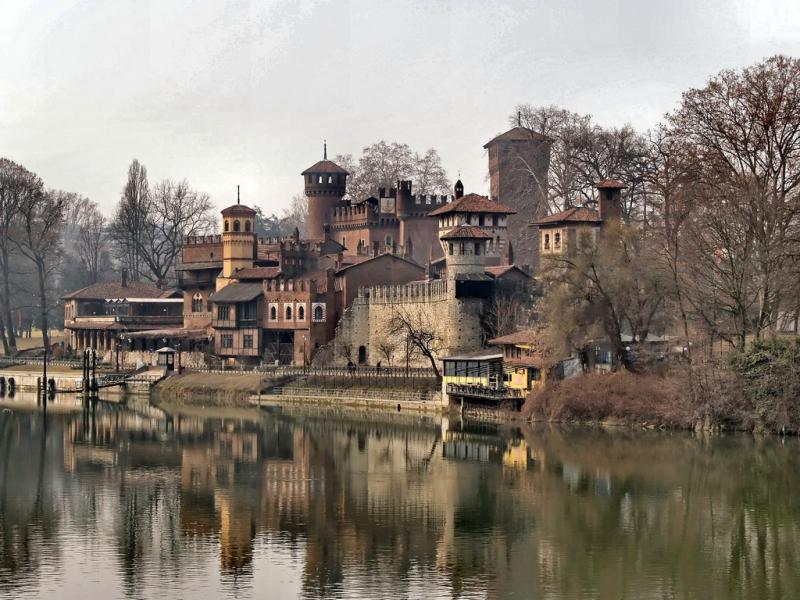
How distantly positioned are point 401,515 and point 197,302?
6098 cm

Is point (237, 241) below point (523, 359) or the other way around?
the other way around

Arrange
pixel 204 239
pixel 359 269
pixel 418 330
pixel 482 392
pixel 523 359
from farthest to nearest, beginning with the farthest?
1. pixel 204 239
2. pixel 359 269
3. pixel 418 330
4. pixel 482 392
5. pixel 523 359

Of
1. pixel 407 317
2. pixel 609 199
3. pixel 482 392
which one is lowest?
pixel 482 392

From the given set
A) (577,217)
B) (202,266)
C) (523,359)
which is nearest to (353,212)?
(202,266)

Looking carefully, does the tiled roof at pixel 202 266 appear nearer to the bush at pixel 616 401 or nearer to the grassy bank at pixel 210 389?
the grassy bank at pixel 210 389

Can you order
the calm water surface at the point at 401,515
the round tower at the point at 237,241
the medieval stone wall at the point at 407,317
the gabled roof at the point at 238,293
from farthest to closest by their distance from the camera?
the round tower at the point at 237,241 → the gabled roof at the point at 238,293 → the medieval stone wall at the point at 407,317 → the calm water surface at the point at 401,515

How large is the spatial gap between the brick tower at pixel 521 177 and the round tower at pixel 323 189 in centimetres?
1168

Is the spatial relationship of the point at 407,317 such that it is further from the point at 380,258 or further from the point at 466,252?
the point at 380,258

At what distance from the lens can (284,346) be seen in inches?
3679

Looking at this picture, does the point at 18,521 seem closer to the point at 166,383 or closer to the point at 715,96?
the point at 715,96

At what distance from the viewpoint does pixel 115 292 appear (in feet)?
364

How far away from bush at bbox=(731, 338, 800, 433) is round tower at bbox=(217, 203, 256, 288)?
1877 inches

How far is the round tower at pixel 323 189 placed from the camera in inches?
4454


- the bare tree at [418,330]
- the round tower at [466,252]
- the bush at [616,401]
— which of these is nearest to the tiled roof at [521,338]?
the bush at [616,401]
